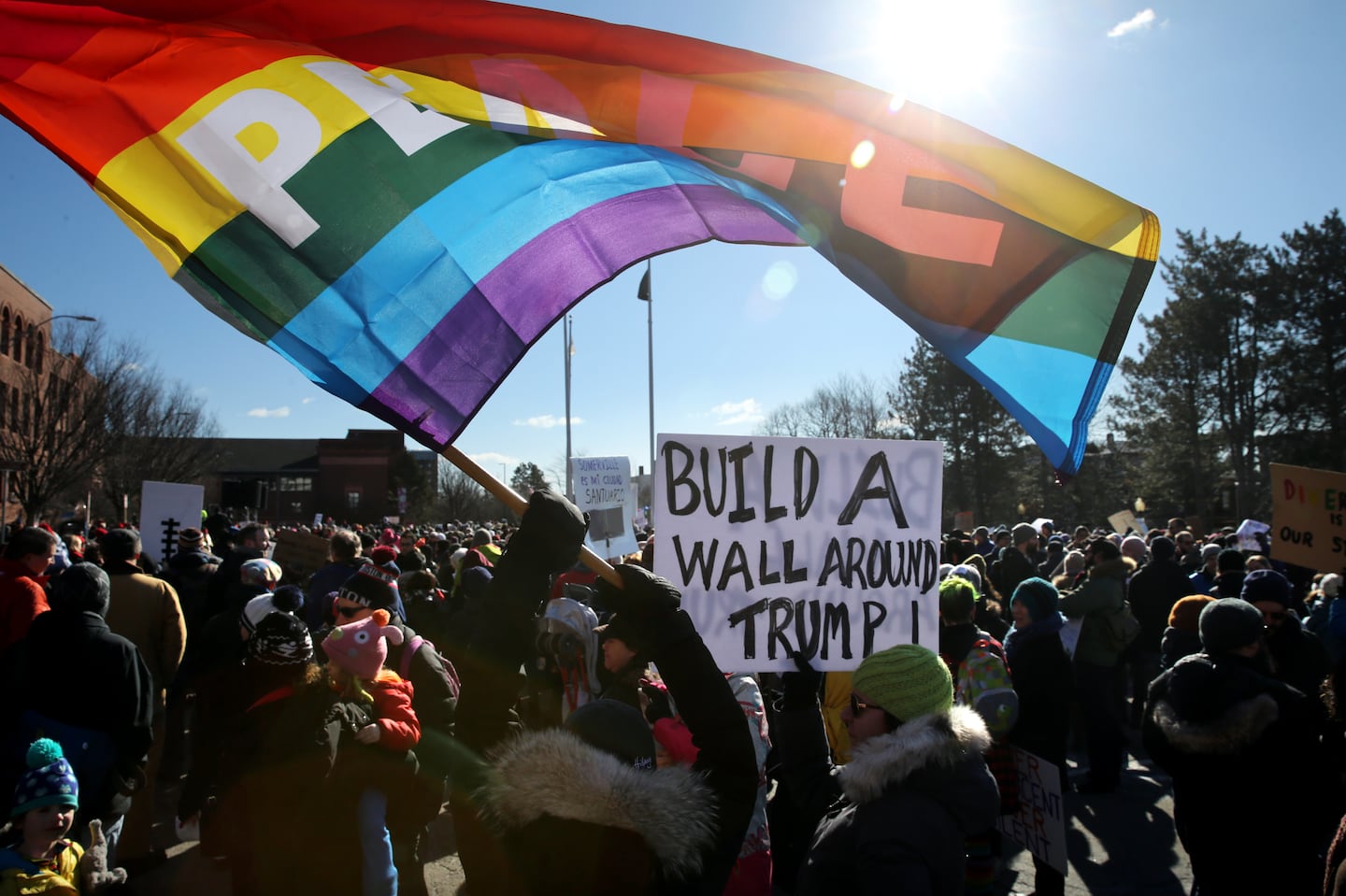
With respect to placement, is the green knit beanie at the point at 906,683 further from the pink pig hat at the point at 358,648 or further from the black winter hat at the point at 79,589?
the black winter hat at the point at 79,589

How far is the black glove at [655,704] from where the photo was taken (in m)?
3.53

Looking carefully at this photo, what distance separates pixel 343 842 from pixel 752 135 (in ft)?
10.4

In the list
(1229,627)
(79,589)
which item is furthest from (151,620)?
(1229,627)

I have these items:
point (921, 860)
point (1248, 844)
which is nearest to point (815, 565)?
point (921, 860)

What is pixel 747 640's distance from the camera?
3330mm

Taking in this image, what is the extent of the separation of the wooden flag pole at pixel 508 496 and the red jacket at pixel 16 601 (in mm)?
3968

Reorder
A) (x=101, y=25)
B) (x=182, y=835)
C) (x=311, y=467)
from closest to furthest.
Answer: (x=101, y=25) → (x=182, y=835) → (x=311, y=467)

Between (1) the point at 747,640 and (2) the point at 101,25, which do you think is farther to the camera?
(1) the point at 747,640

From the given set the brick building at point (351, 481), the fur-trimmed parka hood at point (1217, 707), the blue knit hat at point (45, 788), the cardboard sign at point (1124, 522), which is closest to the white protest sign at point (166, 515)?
the blue knit hat at point (45, 788)

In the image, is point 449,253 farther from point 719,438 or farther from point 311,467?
point 311,467

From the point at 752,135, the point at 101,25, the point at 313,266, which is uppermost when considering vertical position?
the point at 101,25

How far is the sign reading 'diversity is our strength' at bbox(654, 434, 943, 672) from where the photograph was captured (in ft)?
11.0

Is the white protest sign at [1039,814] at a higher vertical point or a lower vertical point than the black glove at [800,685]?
lower

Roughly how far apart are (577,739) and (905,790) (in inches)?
36.3
